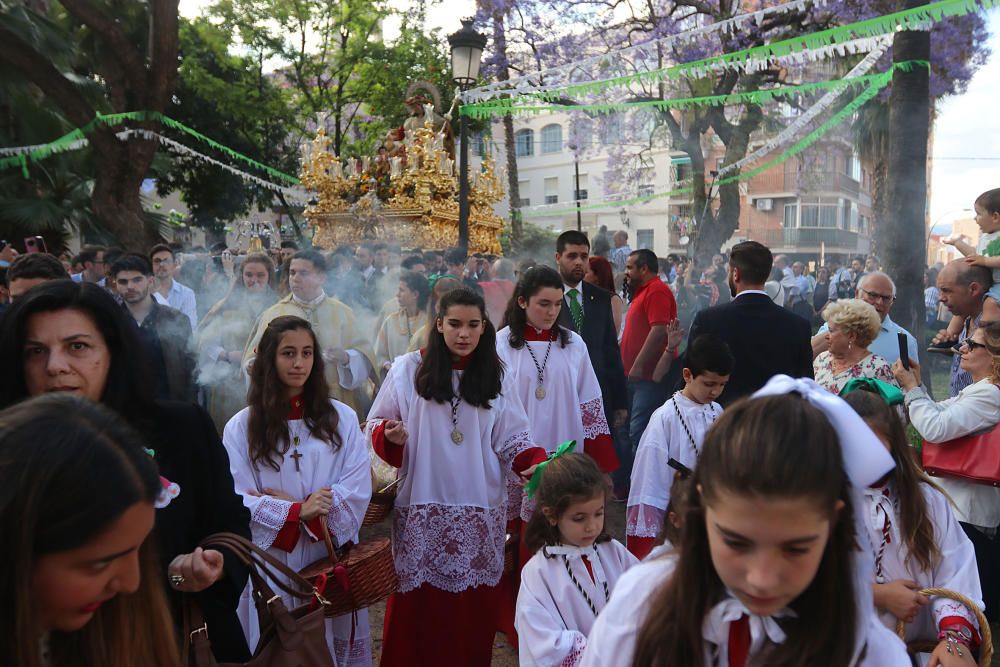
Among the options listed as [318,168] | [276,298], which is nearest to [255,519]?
[276,298]

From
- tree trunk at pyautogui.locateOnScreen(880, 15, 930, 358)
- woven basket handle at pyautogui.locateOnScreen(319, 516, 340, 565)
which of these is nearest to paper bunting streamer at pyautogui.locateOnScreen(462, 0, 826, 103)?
tree trunk at pyautogui.locateOnScreen(880, 15, 930, 358)

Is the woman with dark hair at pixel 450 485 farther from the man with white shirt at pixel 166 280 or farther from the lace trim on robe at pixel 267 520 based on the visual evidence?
the man with white shirt at pixel 166 280

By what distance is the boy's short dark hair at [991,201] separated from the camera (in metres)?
5.17

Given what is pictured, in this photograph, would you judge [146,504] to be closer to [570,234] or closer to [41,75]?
[570,234]

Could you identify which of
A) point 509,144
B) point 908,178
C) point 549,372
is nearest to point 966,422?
point 549,372

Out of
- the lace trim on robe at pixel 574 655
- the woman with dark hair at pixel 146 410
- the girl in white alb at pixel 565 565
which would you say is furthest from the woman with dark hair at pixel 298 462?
the lace trim on robe at pixel 574 655

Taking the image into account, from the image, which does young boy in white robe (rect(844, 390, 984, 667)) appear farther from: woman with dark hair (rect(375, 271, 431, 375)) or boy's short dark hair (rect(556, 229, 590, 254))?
woman with dark hair (rect(375, 271, 431, 375))

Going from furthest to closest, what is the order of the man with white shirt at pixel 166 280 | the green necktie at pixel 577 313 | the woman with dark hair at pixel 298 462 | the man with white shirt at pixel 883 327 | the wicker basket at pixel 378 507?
the man with white shirt at pixel 166 280, the green necktie at pixel 577 313, the man with white shirt at pixel 883 327, the wicker basket at pixel 378 507, the woman with dark hair at pixel 298 462

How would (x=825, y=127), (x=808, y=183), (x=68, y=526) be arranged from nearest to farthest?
(x=68, y=526) → (x=825, y=127) → (x=808, y=183)

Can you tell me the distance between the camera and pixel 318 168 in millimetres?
16281

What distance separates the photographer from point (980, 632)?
87.3 inches

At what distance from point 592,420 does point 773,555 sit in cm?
335

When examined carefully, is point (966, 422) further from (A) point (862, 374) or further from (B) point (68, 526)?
(B) point (68, 526)

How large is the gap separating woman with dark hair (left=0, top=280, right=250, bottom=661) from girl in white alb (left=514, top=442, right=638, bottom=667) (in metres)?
0.95
